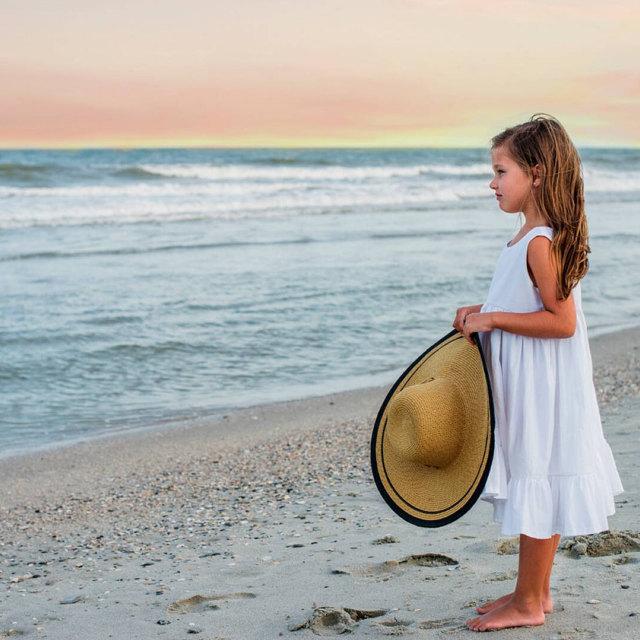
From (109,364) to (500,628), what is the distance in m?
6.06

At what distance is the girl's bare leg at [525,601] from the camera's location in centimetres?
293

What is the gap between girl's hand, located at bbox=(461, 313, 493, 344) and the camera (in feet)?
9.23

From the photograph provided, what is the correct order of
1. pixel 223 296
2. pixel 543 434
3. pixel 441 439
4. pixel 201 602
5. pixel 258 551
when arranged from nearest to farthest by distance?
pixel 543 434, pixel 441 439, pixel 201 602, pixel 258 551, pixel 223 296

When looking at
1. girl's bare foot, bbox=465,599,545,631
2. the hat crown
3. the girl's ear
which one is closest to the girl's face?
the girl's ear

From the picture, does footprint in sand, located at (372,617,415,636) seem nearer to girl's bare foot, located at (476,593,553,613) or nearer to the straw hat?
girl's bare foot, located at (476,593,553,613)

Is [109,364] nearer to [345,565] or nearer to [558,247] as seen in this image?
[345,565]

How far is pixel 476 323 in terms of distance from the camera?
9.30 feet

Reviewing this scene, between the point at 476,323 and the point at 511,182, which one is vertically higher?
the point at 511,182

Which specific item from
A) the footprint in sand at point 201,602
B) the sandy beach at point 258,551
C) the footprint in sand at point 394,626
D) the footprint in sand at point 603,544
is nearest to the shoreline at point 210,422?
the sandy beach at point 258,551

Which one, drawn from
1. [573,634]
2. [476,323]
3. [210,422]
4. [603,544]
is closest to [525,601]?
[573,634]

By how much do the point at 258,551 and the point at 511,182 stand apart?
2.04m

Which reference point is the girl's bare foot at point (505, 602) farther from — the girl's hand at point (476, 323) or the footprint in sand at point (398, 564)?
the girl's hand at point (476, 323)

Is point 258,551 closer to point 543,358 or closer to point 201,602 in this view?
point 201,602

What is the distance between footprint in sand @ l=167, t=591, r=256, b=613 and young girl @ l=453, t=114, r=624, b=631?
1174 mm
